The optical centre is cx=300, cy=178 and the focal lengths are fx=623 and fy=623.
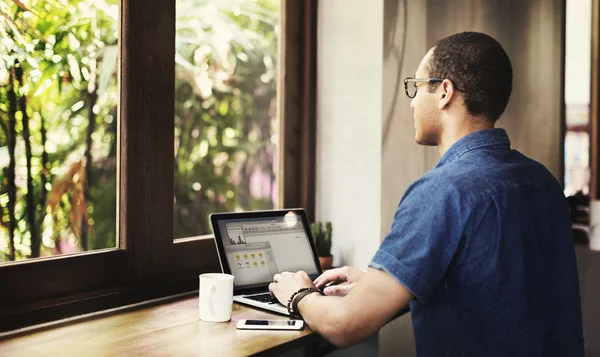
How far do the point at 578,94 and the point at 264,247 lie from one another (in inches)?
98.0

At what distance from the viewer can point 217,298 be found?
1575 mm

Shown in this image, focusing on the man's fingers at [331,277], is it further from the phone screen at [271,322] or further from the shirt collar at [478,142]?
the shirt collar at [478,142]

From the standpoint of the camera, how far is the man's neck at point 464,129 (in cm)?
141

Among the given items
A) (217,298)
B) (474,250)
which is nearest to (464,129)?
(474,250)

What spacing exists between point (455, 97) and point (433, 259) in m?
0.40

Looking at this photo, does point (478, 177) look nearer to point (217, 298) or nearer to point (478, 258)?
point (478, 258)

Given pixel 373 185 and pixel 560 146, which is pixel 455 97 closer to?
pixel 373 185

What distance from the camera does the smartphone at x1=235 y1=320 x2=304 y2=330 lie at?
150cm

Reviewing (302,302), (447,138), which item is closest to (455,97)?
(447,138)

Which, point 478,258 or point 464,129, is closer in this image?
point 478,258

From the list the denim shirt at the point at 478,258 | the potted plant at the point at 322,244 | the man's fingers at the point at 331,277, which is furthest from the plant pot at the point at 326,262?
the denim shirt at the point at 478,258

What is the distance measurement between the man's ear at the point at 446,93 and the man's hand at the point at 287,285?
57 cm

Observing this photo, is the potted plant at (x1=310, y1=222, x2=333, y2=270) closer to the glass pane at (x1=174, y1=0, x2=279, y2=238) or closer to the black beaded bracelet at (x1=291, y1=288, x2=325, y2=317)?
the glass pane at (x1=174, y1=0, x2=279, y2=238)

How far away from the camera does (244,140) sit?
2.38 meters
